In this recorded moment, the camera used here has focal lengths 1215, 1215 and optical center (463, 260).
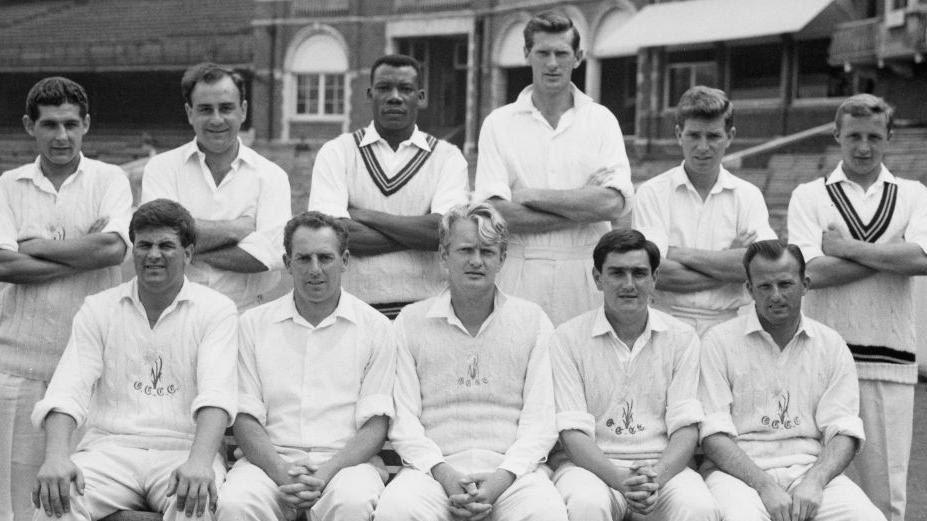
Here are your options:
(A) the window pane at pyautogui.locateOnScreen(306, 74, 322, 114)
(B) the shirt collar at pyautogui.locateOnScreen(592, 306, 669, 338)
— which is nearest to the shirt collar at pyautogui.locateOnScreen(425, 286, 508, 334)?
(B) the shirt collar at pyautogui.locateOnScreen(592, 306, 669, 338)

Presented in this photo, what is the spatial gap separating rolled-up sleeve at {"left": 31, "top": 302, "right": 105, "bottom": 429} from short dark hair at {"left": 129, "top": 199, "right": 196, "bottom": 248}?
16.8 inches

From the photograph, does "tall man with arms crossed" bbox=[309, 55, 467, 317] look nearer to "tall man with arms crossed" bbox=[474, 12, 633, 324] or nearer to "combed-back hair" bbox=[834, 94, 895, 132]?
"tall man with arms crossed" bbox=[474, 12, 633, 324]

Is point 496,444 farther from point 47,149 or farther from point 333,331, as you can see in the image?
point 47,149

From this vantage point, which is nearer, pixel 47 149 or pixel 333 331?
pixel 333 331

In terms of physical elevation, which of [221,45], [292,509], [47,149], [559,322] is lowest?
[292,509]

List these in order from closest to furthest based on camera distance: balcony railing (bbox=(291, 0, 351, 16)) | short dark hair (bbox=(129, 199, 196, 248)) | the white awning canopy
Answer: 1. short dark hair (bbox=(129, 199, 196, 248))
2. the white awning canopy
3. balcony railing (bbox=(291, 0, 351, 16))

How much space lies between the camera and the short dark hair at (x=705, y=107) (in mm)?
5647

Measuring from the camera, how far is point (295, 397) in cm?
508

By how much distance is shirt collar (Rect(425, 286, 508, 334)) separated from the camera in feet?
17.0

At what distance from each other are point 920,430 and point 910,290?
411 cm

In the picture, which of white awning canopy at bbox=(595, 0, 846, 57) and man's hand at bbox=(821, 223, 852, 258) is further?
white awning canopy at bbox=(595, 0, 846, 57)

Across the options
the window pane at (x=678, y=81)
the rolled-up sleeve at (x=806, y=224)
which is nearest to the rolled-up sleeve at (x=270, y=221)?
the rolled-up sleeve at (x=806, y=224)

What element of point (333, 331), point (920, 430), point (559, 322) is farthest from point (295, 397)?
point (920, 430)

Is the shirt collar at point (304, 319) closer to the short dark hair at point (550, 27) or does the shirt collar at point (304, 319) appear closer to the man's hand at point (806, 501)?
the short dark hair at point (550, 27)
